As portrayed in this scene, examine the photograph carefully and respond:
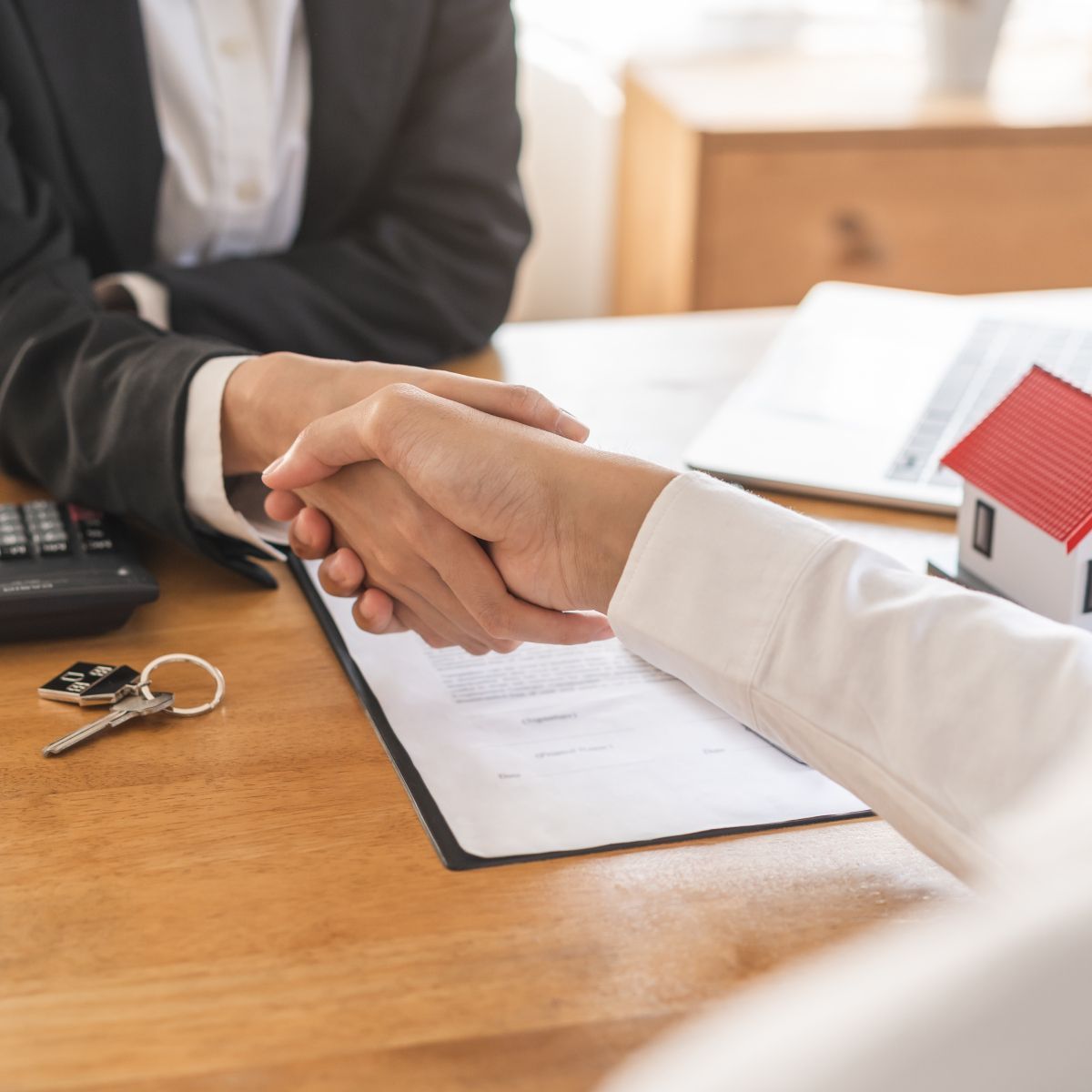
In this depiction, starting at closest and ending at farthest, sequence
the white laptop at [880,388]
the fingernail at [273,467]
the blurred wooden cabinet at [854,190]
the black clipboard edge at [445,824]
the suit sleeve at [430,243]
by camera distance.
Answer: the black clipboard edge at [445,824] < the fingernail at [273,467] < the white laptop at [880,388] < the suit sleeve at [430,243] < the blurred wooden cabinet at [854,190]

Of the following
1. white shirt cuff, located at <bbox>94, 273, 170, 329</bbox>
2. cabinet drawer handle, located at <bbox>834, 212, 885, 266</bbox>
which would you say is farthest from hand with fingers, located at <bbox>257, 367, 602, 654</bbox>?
cabinet drawer handle, located at <bbox>834, 212, 885, 266</bbox>

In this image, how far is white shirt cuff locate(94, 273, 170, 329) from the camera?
3.28 feet

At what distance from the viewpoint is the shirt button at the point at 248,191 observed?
3.68ft

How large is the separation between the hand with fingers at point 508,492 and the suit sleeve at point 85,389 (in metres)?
0.10

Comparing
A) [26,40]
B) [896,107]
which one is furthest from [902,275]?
[26,40]

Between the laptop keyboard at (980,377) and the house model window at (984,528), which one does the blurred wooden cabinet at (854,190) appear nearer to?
the laptop keyboard at (980,377)

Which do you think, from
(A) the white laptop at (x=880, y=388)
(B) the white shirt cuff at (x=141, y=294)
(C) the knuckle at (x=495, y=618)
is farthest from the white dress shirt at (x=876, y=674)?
(B) the white shirt cuff at (x=141, y=294)

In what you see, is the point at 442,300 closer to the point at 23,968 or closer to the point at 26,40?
the point at 26,40

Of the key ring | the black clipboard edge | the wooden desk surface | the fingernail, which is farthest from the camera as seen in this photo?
the fingernail

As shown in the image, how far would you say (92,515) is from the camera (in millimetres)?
802

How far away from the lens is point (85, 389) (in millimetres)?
825

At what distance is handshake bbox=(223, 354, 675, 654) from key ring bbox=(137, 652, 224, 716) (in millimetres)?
90

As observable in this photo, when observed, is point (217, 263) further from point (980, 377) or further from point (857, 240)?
point (857, 240)

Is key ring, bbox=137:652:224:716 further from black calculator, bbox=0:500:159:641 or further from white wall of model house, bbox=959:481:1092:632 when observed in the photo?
white wall of model house, bbox=959:481:1092:632
